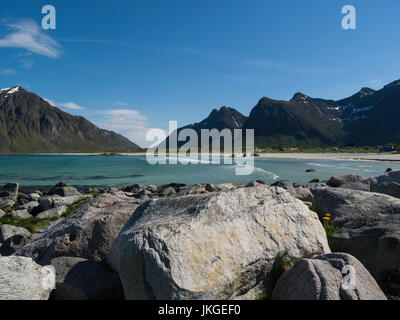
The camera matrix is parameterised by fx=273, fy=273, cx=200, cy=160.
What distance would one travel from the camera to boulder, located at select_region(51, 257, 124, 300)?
526 cm

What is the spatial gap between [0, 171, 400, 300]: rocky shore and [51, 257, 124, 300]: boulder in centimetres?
2

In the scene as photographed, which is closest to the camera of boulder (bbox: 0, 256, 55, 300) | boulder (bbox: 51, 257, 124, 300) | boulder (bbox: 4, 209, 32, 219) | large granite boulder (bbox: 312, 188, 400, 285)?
boulder (bbox: 0, 256, 55, 300)

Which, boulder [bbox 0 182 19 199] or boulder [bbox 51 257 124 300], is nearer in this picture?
boulder [bbox 51 257 124 300]

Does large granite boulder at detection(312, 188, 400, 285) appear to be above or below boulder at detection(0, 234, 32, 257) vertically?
above

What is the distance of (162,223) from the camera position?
464 centimetres

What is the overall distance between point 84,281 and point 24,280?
41.3 inches

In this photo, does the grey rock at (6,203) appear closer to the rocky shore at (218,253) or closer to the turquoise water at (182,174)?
the turquoise water at (182,174)

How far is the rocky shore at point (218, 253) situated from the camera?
162 inches

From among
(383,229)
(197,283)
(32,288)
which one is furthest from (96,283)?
(383,229)

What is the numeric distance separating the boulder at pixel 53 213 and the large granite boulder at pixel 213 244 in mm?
13140

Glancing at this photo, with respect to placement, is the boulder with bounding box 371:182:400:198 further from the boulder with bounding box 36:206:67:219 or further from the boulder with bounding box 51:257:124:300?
the boulder with bounding box 36:206:67:219

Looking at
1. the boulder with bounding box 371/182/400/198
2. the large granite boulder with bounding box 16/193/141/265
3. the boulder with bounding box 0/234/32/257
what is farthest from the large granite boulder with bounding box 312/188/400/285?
the boulder with bounding box 0/234/32/257

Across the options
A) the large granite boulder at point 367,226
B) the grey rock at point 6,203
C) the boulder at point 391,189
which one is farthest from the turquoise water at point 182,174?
the large granite boulder at point 367,226
